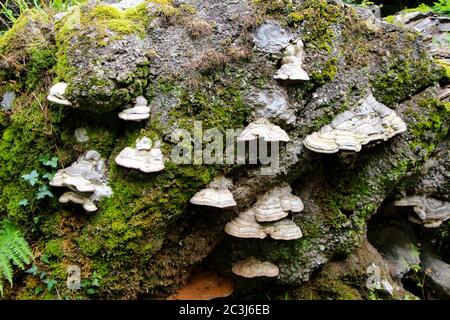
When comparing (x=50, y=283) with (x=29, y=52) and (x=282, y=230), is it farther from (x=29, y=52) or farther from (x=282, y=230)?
(x=29, y=52)

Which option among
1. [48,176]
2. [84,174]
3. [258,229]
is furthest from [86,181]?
[258,229]

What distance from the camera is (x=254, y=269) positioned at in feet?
13.5

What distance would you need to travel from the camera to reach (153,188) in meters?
3.77

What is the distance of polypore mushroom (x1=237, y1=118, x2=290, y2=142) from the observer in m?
3.74

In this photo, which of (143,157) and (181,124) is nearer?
(143,157)

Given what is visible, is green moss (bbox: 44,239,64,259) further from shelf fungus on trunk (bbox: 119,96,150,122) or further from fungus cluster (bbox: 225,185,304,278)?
fungus cluster (bbox: 225,185,304,278)

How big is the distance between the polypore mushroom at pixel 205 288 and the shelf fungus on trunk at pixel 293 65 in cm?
229

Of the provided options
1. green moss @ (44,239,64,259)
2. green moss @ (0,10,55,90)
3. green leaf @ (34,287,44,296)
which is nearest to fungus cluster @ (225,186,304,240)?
green moss @ (44,239,64,259)

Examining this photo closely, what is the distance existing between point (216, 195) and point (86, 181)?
1.22m

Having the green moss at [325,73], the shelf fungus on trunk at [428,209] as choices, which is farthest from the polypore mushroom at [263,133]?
the shelf fungus on trunk at [428,209]

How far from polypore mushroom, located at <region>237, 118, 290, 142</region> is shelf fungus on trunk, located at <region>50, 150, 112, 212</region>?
1.38m
